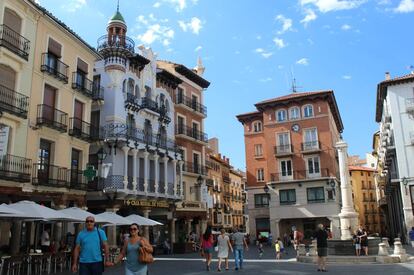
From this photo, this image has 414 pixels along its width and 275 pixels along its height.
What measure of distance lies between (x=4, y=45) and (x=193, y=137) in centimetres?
2323

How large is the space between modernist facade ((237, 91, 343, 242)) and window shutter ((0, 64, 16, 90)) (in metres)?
29.0

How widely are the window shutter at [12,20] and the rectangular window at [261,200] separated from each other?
1361 inches

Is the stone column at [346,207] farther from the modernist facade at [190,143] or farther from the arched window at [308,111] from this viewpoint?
the arched window at [308,111]

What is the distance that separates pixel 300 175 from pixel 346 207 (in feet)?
70.5

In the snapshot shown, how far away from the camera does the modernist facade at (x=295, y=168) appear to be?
46094mm

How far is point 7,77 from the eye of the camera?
21422 millimetres

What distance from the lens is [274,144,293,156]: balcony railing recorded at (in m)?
48.4

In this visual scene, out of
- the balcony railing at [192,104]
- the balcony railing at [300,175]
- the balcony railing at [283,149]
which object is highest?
the balcony railing at [192,104]

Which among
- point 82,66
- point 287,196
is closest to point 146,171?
point 82,66

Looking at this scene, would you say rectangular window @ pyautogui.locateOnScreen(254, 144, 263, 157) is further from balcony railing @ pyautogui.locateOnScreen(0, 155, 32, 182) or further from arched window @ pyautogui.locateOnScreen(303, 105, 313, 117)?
balcony railing @ pyautogui.locateOnScreen(0, 155, 32, 182)

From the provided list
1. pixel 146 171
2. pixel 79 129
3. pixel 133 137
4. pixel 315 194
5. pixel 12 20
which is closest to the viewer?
→ pixel 12 20

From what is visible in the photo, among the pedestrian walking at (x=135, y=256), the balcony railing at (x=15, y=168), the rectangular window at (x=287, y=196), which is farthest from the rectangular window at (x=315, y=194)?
the pedestrian walking at (x=135, y=256)

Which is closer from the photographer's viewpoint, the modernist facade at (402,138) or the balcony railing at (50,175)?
the balcony railing at (50,175)

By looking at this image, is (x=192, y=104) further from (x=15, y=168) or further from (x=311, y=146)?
(x=15, y=168)
